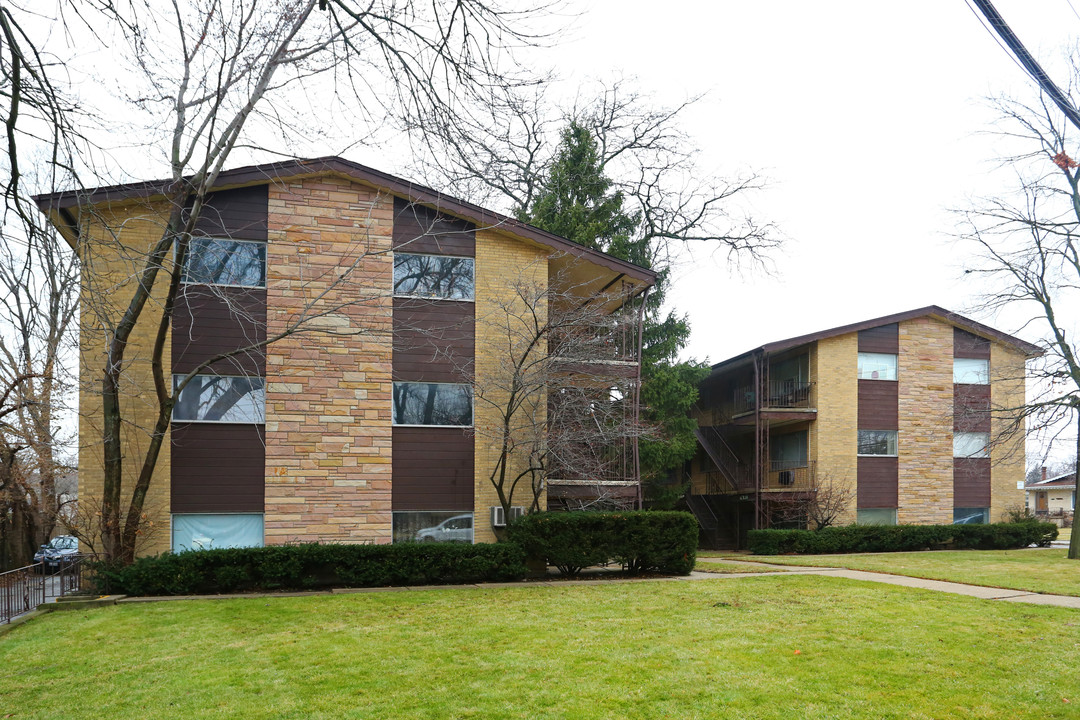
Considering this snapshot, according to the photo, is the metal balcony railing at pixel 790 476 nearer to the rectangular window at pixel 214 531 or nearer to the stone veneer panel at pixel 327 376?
the stone veneer panel at pixel 327 376

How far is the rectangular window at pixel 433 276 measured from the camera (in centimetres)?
1855

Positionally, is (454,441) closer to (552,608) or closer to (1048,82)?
(552,608)

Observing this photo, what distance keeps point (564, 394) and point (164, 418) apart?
8190 mm

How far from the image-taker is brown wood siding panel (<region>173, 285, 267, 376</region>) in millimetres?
17203

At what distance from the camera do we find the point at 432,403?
18.4m

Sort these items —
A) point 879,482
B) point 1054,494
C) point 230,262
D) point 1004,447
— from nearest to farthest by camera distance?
point 230,262 < point 879,482 < point 1004,447 < point 1054,494

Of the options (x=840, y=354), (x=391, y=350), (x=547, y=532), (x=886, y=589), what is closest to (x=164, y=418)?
(x=391, y=350)

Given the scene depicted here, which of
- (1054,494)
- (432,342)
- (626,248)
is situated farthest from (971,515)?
(1054,494)

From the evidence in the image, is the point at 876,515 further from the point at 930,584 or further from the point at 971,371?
the point at 930,584

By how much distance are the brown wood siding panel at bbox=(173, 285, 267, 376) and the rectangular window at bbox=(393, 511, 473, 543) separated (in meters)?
4.29

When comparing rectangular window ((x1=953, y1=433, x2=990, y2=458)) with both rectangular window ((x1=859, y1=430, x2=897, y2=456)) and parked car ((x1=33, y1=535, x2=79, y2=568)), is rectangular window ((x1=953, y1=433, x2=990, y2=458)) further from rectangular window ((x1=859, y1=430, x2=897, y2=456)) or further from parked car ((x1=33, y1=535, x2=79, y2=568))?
parked car ((x1=33, y1=535, x2=79, y2=568))

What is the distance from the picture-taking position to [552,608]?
40.9 ft

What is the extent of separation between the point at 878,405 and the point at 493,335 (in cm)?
1792

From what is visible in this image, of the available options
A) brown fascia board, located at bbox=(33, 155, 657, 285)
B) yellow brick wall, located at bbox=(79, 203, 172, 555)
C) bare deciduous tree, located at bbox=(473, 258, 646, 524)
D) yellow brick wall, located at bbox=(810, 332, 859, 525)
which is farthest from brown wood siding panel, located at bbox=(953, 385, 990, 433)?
yellow brick wall, located at bbox=(79, 203, 172, 555)
